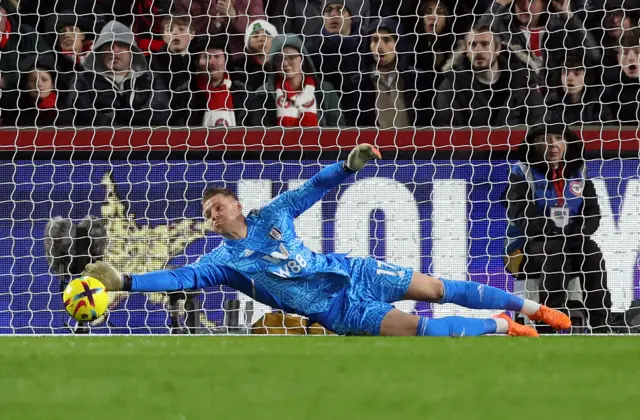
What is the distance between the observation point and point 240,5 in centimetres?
869

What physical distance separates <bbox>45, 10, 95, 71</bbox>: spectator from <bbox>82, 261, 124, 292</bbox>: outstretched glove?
2324 millimetres

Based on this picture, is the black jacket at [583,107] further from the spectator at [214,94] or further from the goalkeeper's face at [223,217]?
the goalkeeper's face at [223,217]

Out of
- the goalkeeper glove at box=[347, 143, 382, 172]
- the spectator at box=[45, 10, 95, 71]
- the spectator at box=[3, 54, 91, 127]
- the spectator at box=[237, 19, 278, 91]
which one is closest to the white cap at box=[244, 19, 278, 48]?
the spectator at box=[237, 19, 278, 91]

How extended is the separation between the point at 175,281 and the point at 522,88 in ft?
9.68

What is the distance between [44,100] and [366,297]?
280 centimetres

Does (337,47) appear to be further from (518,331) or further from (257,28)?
(518,331)

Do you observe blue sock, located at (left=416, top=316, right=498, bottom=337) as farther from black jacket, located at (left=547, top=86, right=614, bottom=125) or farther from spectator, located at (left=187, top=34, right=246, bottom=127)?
spectator, located at (left=187, top=34, right=246, bottom=127)

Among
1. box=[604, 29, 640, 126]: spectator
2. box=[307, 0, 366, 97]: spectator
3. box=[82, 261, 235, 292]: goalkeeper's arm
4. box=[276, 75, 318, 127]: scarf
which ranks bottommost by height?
box=[82, 261, 235, 292]: goalkeeper's arm

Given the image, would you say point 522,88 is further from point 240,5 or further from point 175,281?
point 175,281

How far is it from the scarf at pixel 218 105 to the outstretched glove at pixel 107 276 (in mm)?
1958

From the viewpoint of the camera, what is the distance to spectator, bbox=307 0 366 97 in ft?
27.4

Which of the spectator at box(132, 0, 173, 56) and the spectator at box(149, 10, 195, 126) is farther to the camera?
the spectator at box(132, 0, 173, 56)

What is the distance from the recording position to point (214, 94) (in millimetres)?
8164
